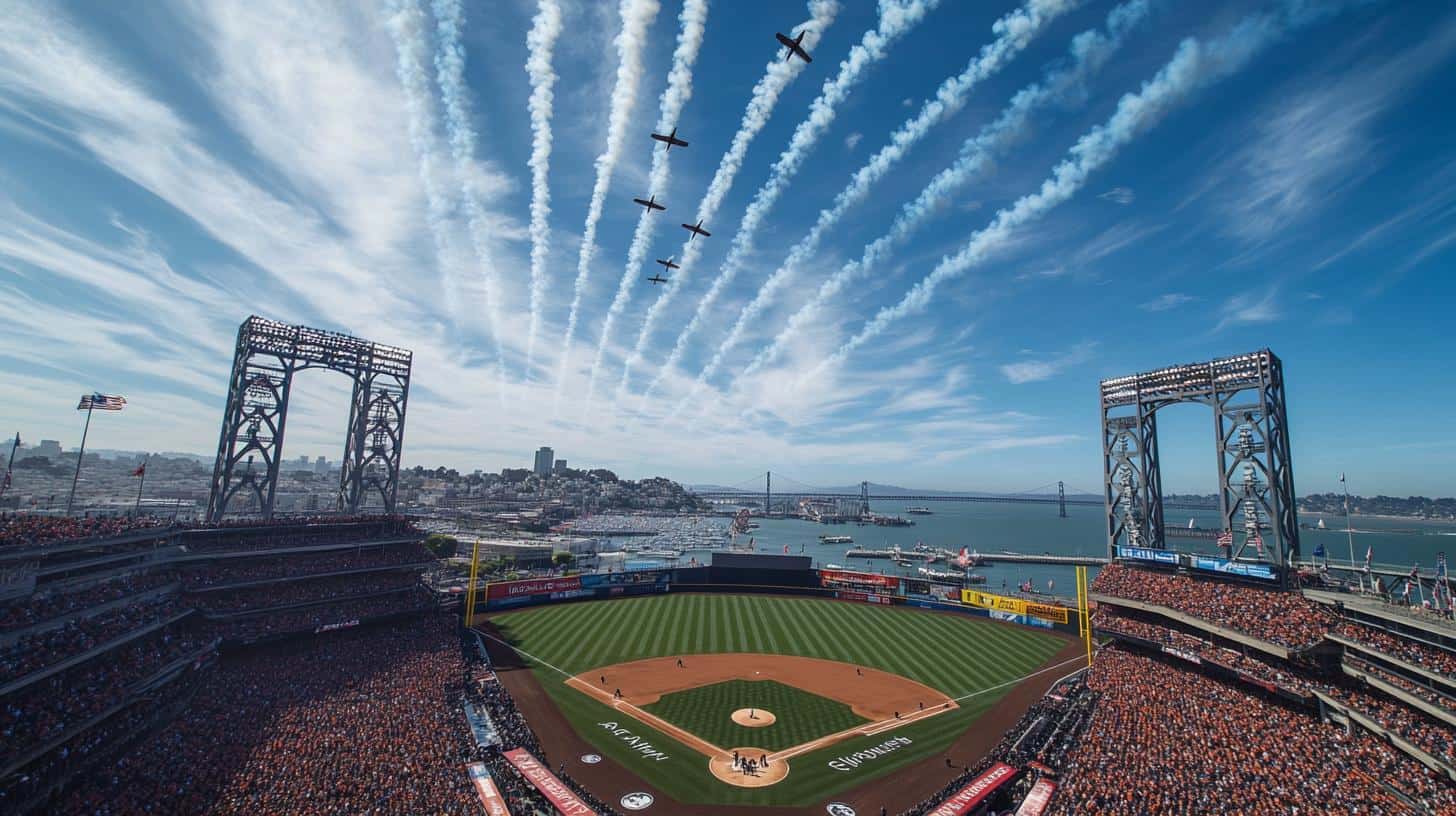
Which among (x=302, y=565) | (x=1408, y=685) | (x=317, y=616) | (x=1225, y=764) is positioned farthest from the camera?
(x=302, y=565)

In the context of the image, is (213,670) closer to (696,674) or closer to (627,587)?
(696,674)

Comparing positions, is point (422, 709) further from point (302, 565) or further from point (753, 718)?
point (302, 565)

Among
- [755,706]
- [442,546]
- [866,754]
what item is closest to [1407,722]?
[866,754]

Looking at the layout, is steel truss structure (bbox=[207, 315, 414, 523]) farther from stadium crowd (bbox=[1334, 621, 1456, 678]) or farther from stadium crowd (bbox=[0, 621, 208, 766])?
stadium crowd (bbox=[1334, 621, 1456, 678])

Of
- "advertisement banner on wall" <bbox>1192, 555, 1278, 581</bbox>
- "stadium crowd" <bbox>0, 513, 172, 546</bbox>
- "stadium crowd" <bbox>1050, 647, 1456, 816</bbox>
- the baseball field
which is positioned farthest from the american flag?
"advertisement banner on wall" <bbox>1192, 555, 1278, 581</bbox>

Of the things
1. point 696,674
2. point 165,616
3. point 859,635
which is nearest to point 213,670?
point 165,616
